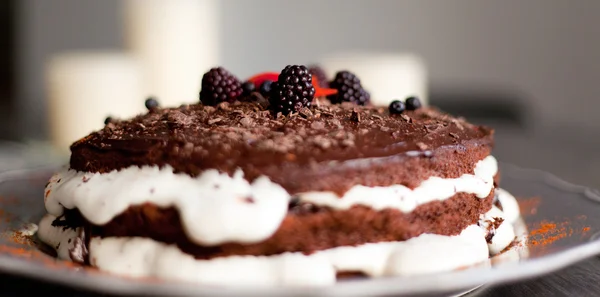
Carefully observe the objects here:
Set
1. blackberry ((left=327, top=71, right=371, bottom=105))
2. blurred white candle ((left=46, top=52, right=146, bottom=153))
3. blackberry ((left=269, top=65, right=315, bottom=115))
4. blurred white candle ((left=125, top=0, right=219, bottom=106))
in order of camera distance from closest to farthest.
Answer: blackberry ((left=269, top=65, right=315, bottom=115))
blackberry ((left=327, top=71, right=371, bottom=105))
blurred white candle ((left=46, top=52, right=146, bottom=153))
blurred white candle ((left=125, top=0, right=219, bottom=106))

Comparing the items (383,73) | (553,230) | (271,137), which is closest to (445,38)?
(383,73)

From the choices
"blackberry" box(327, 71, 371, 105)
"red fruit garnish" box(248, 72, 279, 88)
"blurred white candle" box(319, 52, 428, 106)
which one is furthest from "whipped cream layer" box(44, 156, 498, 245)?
"blurred white candle" box(319, 52, 428, 106)

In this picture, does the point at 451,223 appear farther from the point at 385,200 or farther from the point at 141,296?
the point at 141,296

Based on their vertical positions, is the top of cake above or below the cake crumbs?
above

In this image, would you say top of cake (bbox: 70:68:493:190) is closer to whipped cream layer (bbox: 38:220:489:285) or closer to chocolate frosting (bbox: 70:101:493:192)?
chocolate frosting (bbox: 70:101:493:192)

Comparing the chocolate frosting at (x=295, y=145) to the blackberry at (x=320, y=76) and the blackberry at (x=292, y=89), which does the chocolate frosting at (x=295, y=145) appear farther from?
the blackberry at (x=320, y=76)

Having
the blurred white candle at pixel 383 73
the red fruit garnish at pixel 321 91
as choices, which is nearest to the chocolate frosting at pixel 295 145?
the red fruit garnish at pixel 321 91

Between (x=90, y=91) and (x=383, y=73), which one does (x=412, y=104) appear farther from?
(x=90, y=91)
